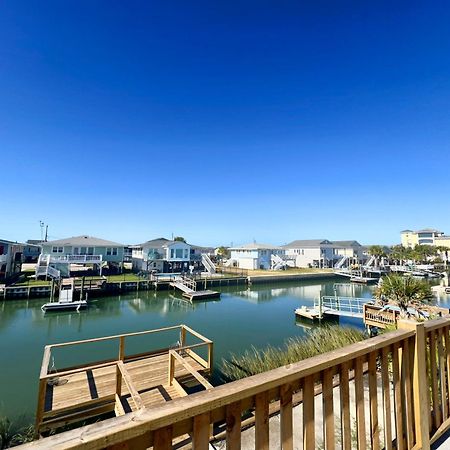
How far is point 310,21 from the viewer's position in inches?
438

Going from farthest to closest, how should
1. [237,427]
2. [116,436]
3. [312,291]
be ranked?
[312,291], [237,427], [116,436]

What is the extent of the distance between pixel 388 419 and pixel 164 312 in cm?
2184

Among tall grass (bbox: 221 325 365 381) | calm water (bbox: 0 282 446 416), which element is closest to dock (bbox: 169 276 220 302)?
calm water (bbox: 0 282 446 416)

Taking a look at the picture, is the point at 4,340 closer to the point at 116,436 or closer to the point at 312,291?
the point at 116,436

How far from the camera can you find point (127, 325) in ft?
60.4

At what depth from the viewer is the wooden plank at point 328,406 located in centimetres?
169

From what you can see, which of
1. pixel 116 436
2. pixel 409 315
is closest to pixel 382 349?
pixel 116 436

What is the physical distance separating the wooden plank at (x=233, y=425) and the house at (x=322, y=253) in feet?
181

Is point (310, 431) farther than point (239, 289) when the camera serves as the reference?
No

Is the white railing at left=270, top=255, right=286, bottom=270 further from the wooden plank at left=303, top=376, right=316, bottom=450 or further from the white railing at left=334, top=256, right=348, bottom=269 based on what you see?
the wooden plank at left=303, top=376, right=316, bottom=450

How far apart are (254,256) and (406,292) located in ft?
116

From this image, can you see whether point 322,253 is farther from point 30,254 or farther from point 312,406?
point 312,406

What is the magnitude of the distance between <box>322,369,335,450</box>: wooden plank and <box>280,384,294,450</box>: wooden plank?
11.1 inches

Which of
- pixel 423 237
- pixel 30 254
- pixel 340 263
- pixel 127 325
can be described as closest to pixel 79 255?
pixel 30 254
